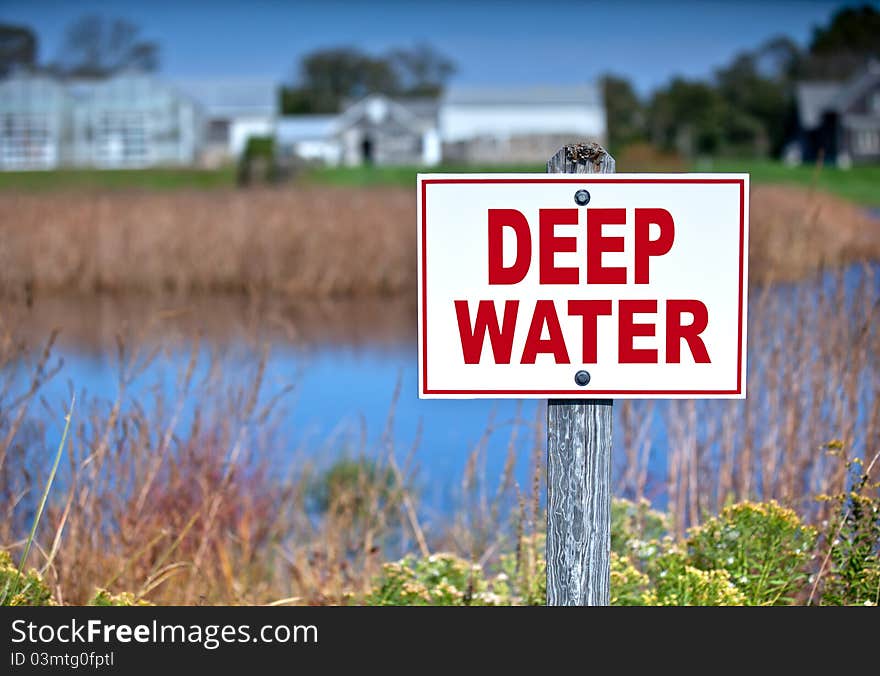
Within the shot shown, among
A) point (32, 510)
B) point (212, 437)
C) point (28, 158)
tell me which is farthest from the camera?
point (28, 158)

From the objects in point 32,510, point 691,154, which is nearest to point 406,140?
point 691,154

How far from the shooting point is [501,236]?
2.30m

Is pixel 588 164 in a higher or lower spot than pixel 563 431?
higher

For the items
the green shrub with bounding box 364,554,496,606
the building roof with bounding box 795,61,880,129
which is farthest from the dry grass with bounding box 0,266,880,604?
the building roof with bounding box 795,61,880,129

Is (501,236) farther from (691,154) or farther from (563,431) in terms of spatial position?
(691,154)

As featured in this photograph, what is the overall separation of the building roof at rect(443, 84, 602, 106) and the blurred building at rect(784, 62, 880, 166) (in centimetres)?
1123

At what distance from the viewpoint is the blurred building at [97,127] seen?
49.3 metres

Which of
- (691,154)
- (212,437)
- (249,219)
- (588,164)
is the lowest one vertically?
(212,437)

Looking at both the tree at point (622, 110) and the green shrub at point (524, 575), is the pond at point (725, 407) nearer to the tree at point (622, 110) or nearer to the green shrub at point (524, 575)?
the green shrub at point (524, 575)

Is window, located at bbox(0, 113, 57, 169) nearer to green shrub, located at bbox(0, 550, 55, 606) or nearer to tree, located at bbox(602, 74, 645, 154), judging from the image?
tree, located at bbox(602, 74, 645, 154)

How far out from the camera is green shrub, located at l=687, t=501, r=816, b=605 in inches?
125

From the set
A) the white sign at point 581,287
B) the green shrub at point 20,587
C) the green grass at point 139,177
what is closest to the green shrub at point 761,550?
the white sign at point 581,287

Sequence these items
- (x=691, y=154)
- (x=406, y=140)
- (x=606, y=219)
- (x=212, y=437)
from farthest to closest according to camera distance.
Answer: (x=406, y=140), (x=691, y=154), (x=212, y=437), (x=606, y=219)

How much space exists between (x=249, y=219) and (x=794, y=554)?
12.6 m
